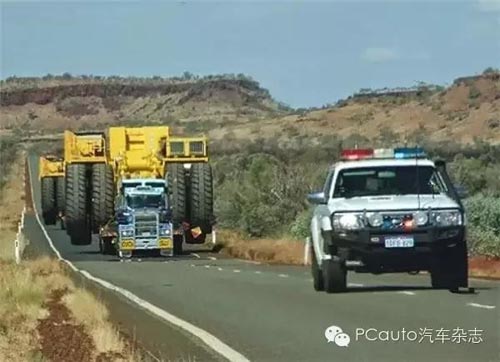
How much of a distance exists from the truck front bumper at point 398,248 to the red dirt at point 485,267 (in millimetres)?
6577

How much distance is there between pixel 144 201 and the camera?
144 feet

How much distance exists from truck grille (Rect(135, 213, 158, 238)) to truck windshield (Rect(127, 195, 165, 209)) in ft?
1.19

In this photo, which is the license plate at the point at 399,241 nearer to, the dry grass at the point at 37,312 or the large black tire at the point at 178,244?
the dry grass at the point at 37,312

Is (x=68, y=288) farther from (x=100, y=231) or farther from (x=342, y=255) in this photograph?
(x=100, y=231)

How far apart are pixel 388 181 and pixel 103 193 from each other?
84.8 feet

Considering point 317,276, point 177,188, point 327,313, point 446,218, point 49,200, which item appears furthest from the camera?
point 49,200

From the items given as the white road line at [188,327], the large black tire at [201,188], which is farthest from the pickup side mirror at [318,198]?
the large black tire at [201,188]

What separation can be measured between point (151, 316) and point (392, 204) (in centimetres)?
401

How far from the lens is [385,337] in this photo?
575 inches

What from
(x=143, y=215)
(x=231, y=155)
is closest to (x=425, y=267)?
(x=143, y=215)

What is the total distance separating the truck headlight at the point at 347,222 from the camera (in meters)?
18.9

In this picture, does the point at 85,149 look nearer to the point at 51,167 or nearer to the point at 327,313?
the point at 51,167

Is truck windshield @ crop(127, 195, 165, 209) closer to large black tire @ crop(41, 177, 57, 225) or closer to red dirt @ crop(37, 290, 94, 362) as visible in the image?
red dirt @ crop(37, 290, 94, 362)

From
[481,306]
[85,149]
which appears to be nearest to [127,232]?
[85,149]
